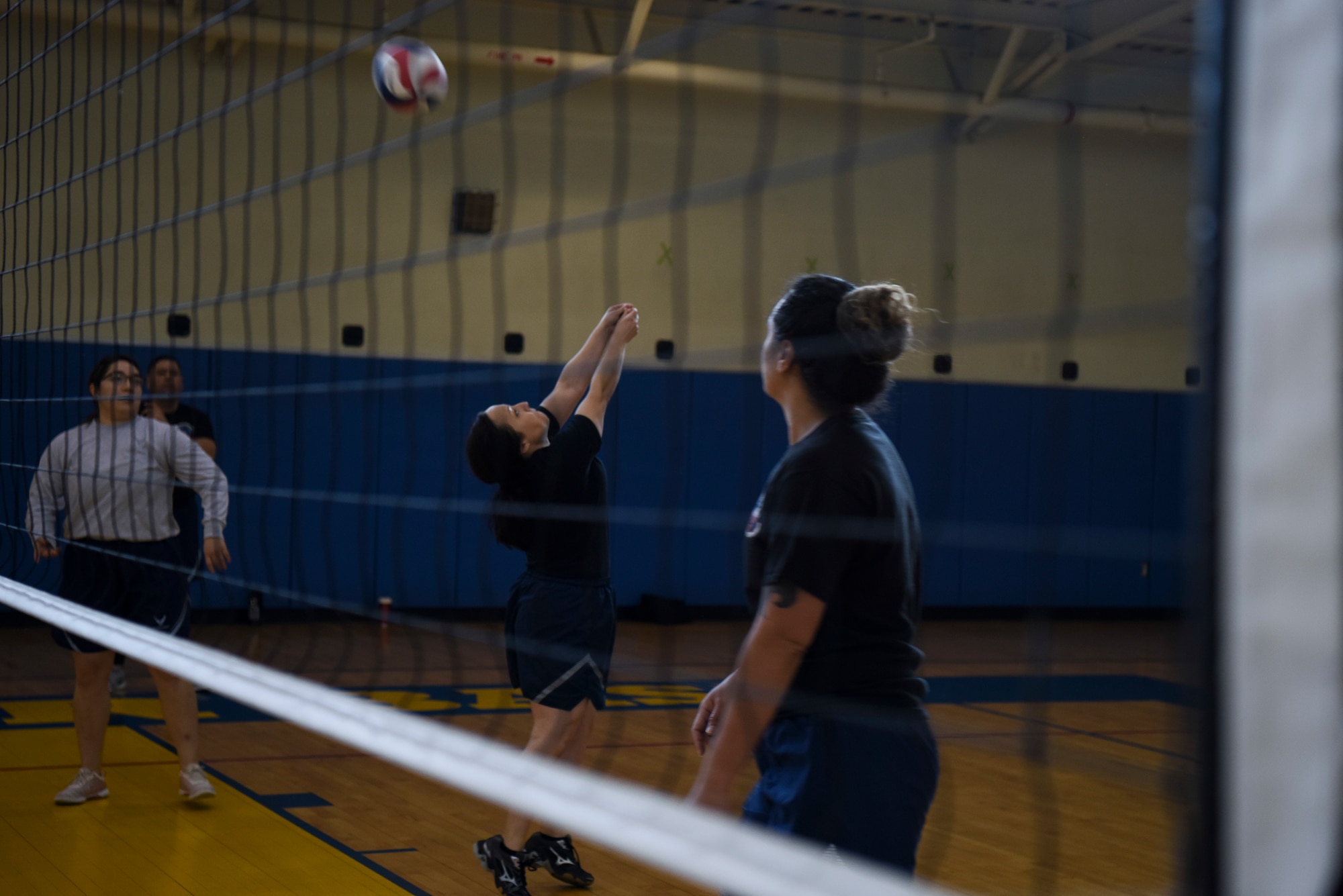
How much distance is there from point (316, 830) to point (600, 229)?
4.81m

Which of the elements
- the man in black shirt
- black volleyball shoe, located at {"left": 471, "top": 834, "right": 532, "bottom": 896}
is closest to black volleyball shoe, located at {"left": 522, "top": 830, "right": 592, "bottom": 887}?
black volleyball shoe, located at {"left": 471, "top": 834, "right": 532, "bottom": 896}

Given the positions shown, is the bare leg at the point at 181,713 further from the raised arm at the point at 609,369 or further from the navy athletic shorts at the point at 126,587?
the raised arm at the point at 609,369

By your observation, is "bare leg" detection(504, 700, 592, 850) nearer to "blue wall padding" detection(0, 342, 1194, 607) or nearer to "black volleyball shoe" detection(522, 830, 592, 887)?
"black volleyball shoe" detection(522, 830, 592, 887)

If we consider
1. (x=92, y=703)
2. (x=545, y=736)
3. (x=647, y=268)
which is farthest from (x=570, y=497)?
(x=647, y=268)

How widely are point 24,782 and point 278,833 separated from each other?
4.11ft

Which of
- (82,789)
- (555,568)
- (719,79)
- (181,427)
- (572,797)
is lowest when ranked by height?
(82,789)

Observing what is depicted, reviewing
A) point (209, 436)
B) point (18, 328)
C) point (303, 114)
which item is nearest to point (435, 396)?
point (303, 114)

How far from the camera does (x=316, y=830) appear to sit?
4.45 metres

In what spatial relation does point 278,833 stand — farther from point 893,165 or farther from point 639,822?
point 893,165

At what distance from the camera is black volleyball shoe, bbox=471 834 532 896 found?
372 cm

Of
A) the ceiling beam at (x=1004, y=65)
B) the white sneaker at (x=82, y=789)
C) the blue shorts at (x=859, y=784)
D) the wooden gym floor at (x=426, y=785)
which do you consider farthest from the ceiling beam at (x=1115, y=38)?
the blue shorts at (x=859, y=784)

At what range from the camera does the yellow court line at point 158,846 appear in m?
3.83

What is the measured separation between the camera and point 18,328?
29.0 feet

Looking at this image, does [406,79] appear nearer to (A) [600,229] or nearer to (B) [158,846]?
(B) [158,846]
